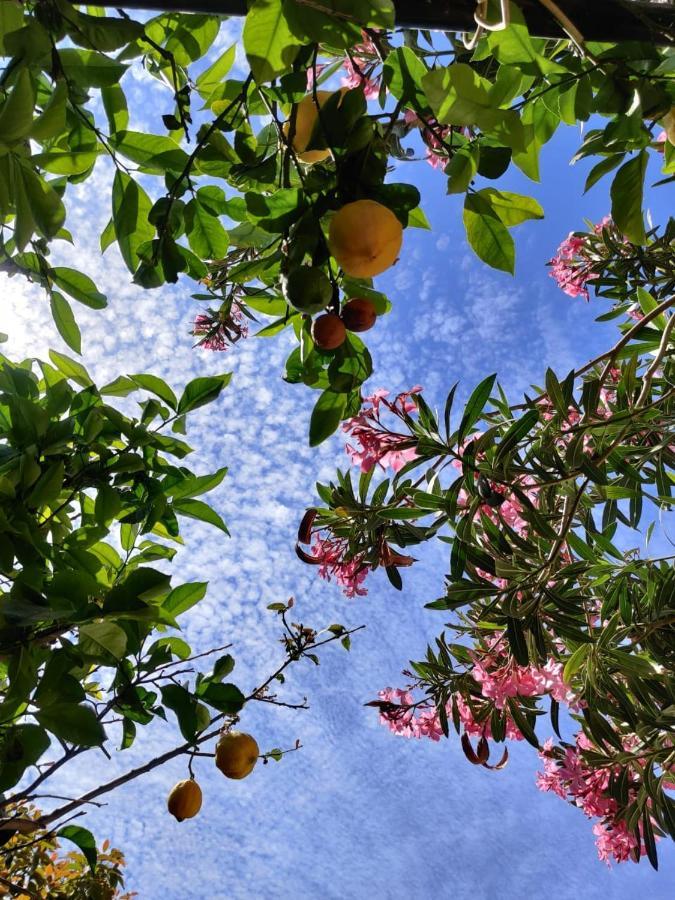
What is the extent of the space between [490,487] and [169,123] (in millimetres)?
984

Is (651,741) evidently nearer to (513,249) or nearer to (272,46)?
(513,249)

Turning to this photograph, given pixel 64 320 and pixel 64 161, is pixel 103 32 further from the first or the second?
pixel 64 320

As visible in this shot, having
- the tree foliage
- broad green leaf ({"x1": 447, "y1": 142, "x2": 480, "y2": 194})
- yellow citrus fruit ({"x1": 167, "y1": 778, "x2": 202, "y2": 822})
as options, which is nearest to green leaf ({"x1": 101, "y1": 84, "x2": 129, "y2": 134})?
the tree foliage

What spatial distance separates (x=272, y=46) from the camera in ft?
2.07

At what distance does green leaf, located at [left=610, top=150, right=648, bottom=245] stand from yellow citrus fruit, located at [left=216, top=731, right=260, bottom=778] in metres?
1.14

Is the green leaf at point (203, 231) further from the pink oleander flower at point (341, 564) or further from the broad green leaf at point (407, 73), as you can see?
the pink oleander flower at point (341, 564)

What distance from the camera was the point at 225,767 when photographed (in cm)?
121

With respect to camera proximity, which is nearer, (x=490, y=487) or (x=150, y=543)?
(x=150, y=543)

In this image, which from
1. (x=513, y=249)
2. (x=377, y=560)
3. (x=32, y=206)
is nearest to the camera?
(x=32, y=206)

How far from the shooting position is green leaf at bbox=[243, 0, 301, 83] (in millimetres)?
620

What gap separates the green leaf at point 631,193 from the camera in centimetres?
82

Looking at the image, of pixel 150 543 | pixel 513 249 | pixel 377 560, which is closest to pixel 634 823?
pixel 377 560

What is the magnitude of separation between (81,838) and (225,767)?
27 cm

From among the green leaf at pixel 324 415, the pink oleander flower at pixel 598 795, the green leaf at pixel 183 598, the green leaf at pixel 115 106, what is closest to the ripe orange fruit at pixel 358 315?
the green leaf at pixel 324 415
